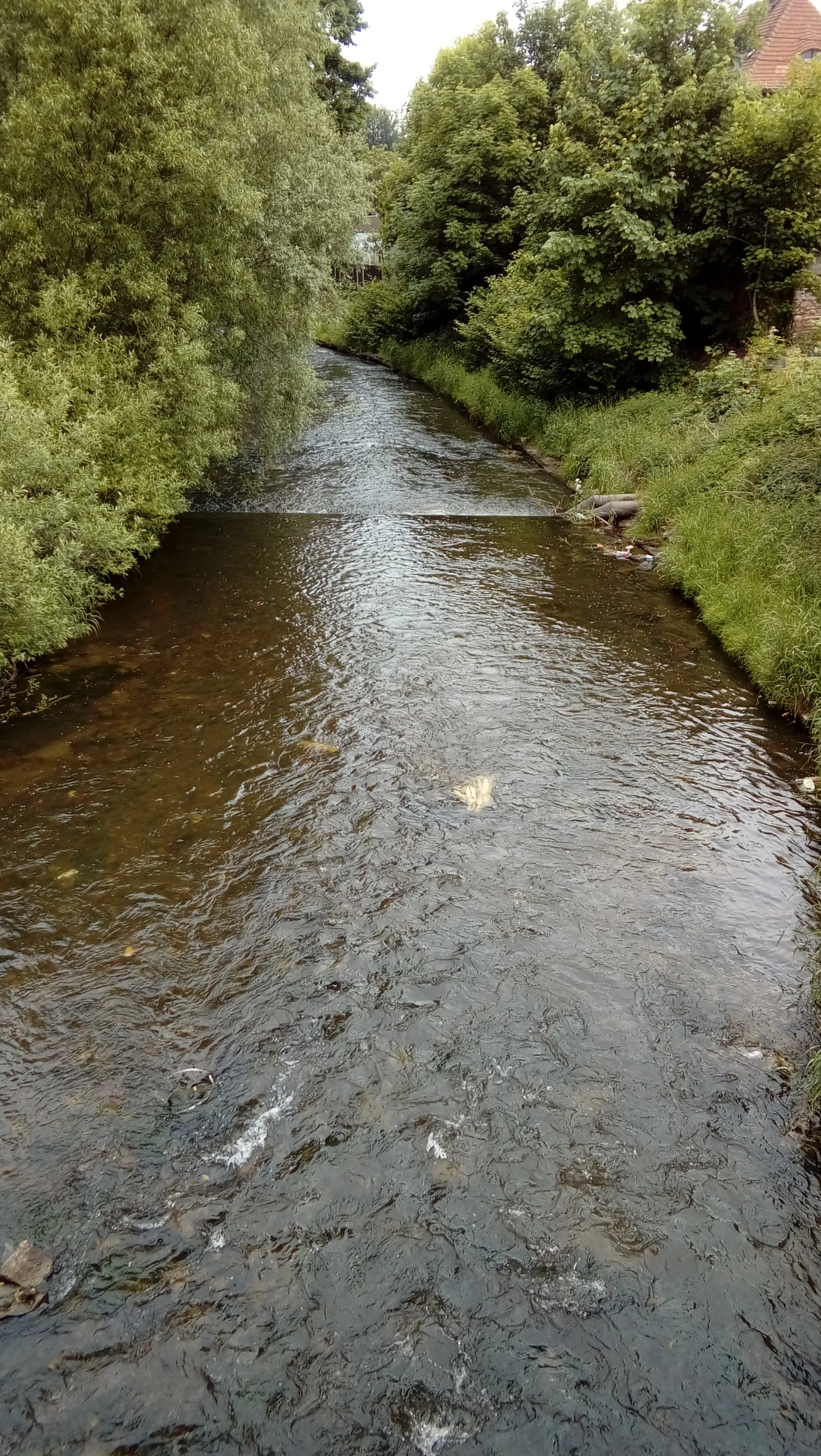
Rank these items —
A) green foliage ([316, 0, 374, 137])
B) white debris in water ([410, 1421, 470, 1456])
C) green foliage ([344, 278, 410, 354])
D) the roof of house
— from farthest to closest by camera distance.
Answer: green foliage ([344, 278, 410, 354])
the roof of house
green foliage ([316, 0, 374, 137])
white debris in water ([410, 1421, 470, 1456])

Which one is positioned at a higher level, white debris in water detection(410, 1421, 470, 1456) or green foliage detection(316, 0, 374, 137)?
green foliage detection(316, 0, 374, 137)

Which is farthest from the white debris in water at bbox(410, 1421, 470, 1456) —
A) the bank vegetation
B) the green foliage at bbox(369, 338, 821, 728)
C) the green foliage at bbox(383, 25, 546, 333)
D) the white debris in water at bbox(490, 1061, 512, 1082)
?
the green foliage at bbox(383, 25, 546, 333)

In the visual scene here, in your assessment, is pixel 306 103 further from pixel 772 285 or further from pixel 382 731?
pixel 382 731

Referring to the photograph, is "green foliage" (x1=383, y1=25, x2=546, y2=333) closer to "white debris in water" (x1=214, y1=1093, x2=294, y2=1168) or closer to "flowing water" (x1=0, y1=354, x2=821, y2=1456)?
"flowing water" (x1=0, y1=354, x2=821, y2=1456)

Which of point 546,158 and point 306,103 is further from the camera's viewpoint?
point 546,158

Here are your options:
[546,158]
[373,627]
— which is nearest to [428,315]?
[546,158]

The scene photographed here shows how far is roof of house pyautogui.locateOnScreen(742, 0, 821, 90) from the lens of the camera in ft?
101

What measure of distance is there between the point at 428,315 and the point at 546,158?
43.0 ft

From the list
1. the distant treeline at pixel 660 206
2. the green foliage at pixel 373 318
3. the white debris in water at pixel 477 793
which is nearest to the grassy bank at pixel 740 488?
the distant treeline at pixel 660 206

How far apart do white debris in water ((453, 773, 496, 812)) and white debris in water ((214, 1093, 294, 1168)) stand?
10.8ft

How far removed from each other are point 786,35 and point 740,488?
29.5 metres

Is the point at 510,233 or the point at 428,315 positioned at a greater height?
the point at 510,233

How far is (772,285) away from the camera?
17.7 meters

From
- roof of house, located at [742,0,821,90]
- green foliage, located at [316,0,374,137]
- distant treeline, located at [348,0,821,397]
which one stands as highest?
roof of house, located at [742,0,821,90]
